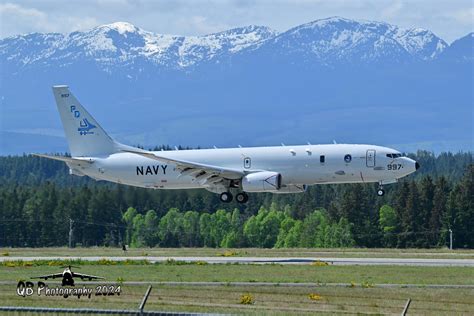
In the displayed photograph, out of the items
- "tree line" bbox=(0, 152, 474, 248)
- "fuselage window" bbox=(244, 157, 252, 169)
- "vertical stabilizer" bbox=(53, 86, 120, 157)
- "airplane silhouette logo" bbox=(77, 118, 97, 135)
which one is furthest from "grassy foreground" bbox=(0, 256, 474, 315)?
"tree line" bbox=(0, 152, 474, 248)

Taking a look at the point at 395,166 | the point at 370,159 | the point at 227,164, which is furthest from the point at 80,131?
the point at 395,166

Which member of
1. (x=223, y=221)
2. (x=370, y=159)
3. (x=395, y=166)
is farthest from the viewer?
(x=223, y=221)

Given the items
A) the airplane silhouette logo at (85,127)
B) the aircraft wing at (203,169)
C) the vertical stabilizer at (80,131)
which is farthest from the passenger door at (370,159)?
the airplane silhouette logo at (85,127)

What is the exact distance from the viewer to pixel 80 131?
77625 millimetres

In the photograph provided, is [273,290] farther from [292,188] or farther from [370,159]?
[292,188]

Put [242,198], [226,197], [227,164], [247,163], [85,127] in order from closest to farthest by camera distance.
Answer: [242,198] → [247,163] → [226,197] → [227,164] → [85,127]

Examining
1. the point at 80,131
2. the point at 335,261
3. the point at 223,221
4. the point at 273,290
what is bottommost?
the point at 273,290

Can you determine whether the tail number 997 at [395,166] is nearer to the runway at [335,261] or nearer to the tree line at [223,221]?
the runway at [335,261]

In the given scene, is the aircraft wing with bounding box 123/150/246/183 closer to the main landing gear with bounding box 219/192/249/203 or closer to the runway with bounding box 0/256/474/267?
the main landing gear with bounding box 219/192/249/203

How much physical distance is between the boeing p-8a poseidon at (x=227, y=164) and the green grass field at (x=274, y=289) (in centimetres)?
1835

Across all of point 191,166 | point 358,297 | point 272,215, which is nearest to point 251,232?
point 272,215

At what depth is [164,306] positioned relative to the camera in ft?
109

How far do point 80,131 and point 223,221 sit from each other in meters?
45.4

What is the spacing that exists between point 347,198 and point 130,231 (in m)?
22.2
